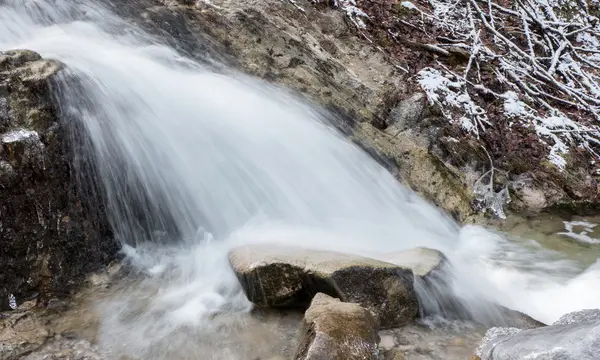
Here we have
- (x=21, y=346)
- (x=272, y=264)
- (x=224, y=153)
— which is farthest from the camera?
(x=224, y=153)

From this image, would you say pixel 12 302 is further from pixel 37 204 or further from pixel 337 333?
pixel 337 333

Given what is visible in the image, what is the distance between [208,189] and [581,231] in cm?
428

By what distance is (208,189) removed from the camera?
4609 mm

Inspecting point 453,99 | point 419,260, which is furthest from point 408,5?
point 419,260

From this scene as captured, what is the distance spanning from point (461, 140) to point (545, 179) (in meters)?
1.15

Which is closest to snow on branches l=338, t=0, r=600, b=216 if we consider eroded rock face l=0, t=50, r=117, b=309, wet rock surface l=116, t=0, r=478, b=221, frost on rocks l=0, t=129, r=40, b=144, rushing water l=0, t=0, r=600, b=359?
wet rock surface l=116, t=0, r=478, b=221

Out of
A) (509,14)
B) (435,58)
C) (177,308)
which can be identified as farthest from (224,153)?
(509,14)

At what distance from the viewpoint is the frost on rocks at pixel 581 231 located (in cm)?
524

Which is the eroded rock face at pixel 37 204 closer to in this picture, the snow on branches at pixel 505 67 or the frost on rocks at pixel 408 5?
the snow on branches at pixel 505 67

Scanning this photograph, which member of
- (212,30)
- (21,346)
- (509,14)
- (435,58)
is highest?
(509,14)

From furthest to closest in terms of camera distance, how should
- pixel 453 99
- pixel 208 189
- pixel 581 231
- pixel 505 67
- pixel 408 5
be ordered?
pixel 408 5 < pixel 505 67 < pixel 453 99 < pixel 581 231 < pixel 208 189

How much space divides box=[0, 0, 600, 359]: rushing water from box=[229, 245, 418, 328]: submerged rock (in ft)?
1.01

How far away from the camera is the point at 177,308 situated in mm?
3502

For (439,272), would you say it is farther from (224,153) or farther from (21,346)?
(21,346)
